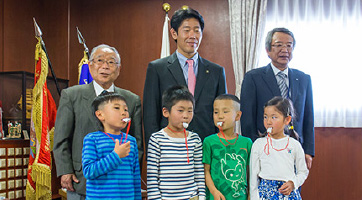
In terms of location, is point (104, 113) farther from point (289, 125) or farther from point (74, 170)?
point (289, 125)

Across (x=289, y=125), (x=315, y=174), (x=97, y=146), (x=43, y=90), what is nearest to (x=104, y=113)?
(x=97, y=146)

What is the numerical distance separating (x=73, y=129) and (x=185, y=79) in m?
0.77

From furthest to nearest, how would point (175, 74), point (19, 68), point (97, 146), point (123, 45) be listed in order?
point (123, 45) → point (19, 68) → point (175, 74) → point (97, 146)

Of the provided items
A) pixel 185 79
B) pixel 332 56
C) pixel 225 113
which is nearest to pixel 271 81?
pixel 225 113

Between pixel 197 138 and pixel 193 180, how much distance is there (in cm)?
25

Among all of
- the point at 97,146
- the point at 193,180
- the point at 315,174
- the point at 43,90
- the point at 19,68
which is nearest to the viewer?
the point at 97,146

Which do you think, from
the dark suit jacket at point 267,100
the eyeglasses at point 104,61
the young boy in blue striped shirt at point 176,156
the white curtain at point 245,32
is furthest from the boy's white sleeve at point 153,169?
the white curtain at point 245,32

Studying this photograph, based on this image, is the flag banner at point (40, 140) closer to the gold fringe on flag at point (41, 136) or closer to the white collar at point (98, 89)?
the gold fringe on flag at point (41, 136)

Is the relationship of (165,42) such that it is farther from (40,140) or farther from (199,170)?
(199,170)

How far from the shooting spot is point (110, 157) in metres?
1.93

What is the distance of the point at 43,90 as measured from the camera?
396 centimetres

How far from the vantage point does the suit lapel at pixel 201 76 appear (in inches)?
95.3

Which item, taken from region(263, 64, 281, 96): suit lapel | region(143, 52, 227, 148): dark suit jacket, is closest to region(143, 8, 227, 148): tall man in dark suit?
region(143, 52, 227, 148): dark suit jacket

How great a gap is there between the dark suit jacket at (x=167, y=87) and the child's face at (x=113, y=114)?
31 centimetres
